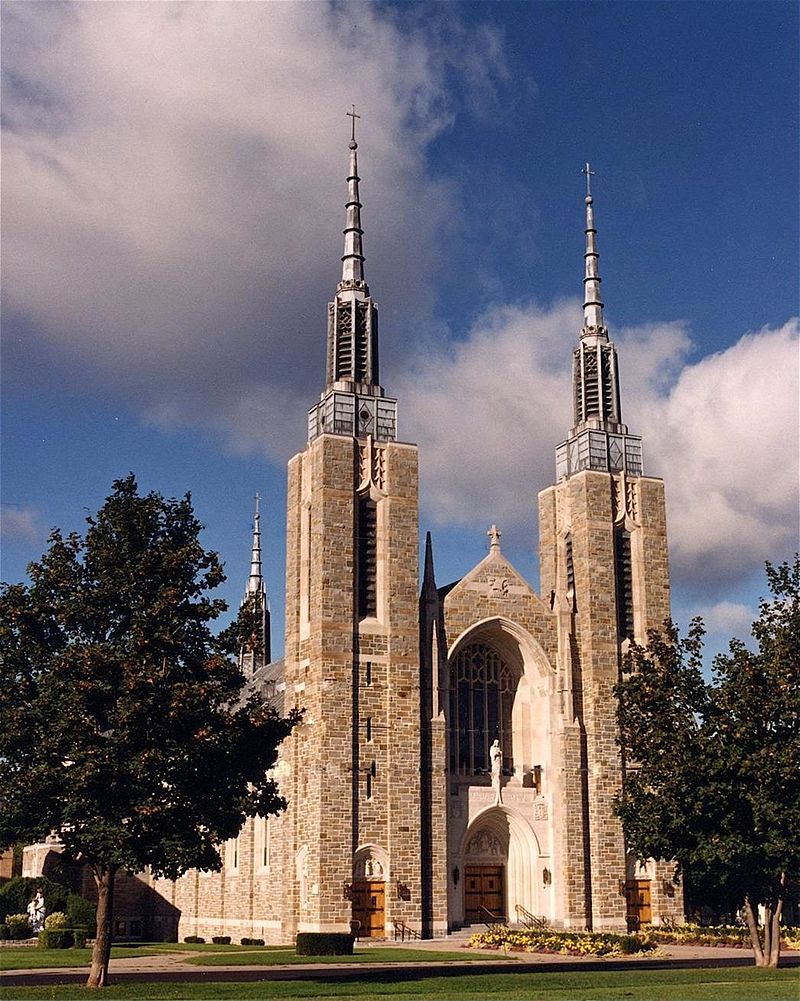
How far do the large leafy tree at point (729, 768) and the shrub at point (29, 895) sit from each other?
34.4 metres

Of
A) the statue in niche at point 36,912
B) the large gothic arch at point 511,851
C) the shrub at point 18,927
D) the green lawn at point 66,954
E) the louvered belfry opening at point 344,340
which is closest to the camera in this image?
the green lawn at point 66,954

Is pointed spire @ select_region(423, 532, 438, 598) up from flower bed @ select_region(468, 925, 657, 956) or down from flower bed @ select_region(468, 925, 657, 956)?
up

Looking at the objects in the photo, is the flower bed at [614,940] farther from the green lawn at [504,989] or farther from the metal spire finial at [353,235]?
the metal spire finial at [353,235]

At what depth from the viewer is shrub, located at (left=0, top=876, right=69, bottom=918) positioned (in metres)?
58.2

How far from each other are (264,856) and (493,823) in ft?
34.4

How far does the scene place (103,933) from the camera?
28.4 metres

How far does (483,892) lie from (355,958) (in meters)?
16.3

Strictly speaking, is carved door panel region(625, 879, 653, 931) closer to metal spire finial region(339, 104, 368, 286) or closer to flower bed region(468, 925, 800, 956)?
flower bed region(468, 925, 800, 956)

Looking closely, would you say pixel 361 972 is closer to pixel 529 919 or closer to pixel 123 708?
pixel 123 708

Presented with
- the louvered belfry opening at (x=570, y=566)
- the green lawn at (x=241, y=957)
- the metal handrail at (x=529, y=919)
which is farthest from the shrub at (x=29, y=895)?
the louvered belfry opening at (x=570, y=566)

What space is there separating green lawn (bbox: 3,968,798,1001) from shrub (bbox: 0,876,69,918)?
1220 inches

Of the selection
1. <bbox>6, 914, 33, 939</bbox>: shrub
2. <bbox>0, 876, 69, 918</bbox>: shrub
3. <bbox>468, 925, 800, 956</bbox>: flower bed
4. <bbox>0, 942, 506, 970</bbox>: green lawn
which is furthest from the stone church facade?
<bbox>6, 914, 33, 939</bbox>: shrub

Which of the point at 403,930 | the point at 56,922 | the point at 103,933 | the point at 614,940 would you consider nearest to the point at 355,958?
the point at 614,940

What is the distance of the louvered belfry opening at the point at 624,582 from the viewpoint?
58906 mm
